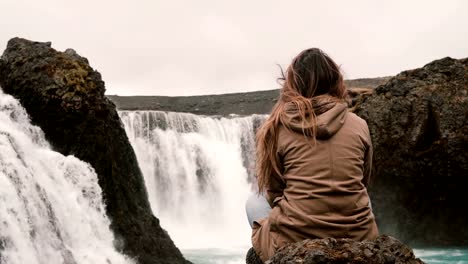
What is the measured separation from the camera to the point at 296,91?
3521mm

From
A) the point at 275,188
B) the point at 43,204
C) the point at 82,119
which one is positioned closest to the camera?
the point at 275,188

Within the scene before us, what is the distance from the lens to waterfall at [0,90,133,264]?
9250 mm

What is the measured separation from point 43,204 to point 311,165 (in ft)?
26.3

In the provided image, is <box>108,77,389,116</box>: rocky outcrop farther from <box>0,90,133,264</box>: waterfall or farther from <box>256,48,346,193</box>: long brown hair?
<box>256,48,346,193</box>: long brown hair

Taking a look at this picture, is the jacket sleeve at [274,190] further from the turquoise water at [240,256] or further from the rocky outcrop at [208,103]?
the rocky outcrop at [208,103]

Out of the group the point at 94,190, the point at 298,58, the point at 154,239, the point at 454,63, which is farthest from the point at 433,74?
the point at 298,58

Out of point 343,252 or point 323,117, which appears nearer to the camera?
point 343,252

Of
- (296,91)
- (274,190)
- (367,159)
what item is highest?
(296,91)

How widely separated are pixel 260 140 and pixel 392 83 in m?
16.7

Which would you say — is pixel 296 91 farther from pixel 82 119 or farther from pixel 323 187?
pixel 82 119

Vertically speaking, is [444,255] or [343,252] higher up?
[343,252]

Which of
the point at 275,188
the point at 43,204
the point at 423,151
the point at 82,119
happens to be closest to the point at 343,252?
the point at 275,188

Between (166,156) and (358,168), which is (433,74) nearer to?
Answer: (166,156)

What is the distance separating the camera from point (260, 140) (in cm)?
348
